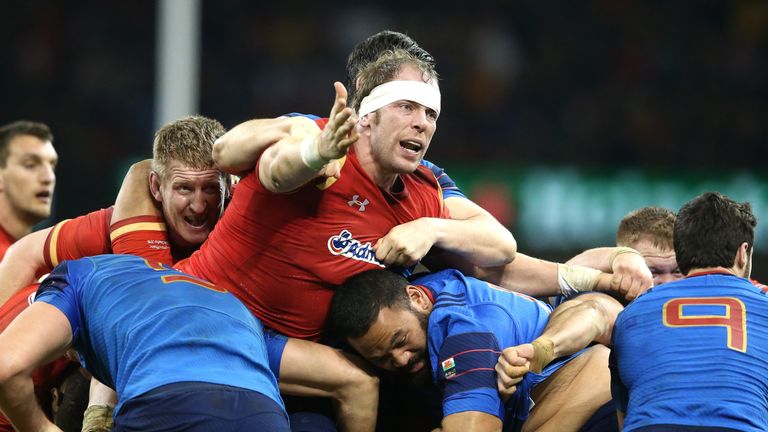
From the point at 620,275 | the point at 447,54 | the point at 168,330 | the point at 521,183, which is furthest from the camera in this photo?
the point at 447,54

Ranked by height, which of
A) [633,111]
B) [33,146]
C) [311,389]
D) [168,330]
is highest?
[633,111]

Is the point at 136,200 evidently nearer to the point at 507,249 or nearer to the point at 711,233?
the point at 507,249

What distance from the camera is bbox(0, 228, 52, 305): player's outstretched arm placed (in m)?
5.00

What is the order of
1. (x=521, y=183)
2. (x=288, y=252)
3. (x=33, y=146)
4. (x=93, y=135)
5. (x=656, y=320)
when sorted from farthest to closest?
1. (x=93, y=135)
2. (x=521, y=183)
3. (x=33, y=146)
4. (x=288, y=252)
5. (x=656, y=320)

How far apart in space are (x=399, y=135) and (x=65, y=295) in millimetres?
1392

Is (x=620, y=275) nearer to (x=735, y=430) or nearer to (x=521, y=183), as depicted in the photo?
(x=735, y=430)

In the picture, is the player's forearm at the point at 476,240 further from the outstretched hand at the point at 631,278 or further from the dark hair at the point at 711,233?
the dark hair at the point at 711,233

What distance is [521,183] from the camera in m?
12.0

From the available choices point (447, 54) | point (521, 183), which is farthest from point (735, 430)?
point (447, 54)

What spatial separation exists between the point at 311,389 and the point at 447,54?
1090 cm

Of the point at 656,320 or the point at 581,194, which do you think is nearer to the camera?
the point at 656,320

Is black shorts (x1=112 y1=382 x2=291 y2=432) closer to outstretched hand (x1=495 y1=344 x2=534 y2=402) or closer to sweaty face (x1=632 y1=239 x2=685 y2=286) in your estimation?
outstretched hand (x1=495 y1=344 x2=534 y2=402)

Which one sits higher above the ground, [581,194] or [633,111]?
[633,111]

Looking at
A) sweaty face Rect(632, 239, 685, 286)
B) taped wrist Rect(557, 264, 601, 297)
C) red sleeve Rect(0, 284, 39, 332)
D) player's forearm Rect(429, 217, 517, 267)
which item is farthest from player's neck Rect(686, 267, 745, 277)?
red sleeve Rect(0, 284, 39, 332)
